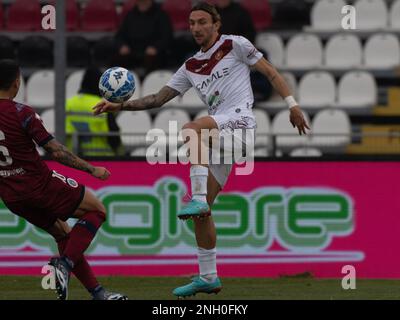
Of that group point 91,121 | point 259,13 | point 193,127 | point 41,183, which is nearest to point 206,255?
point 193,127

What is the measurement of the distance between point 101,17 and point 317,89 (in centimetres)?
375

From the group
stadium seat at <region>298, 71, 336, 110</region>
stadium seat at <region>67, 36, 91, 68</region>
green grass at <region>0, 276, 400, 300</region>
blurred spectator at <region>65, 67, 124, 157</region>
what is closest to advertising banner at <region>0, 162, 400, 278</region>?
blurred spectator at <region>65, 67, 124, 157</region>

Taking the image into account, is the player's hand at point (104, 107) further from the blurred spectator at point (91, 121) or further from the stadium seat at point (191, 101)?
the stadium seat at point (191, 101)

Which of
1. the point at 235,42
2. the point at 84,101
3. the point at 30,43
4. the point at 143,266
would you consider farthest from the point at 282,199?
the point at 30,43

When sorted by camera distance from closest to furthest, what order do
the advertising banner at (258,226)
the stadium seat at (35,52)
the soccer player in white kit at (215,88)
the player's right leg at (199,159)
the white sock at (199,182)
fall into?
the player's right leg at (199,159), the white sock at (199,182), the soccer player in white kit at (215,88), the advertising banner at (258,226), the stadium seat at (35,52)

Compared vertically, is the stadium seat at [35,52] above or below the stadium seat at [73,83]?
above

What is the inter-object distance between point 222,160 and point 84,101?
482cm

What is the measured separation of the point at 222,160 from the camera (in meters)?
10.7

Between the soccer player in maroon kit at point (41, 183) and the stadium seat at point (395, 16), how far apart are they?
9.77 m

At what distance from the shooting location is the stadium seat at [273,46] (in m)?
18.4

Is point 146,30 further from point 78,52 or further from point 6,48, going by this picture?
point 6,48

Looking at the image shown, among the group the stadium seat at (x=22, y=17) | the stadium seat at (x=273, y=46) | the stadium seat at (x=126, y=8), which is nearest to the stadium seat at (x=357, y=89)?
the stadium seat at (x=273, y=46)

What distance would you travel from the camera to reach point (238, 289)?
12.0 m
